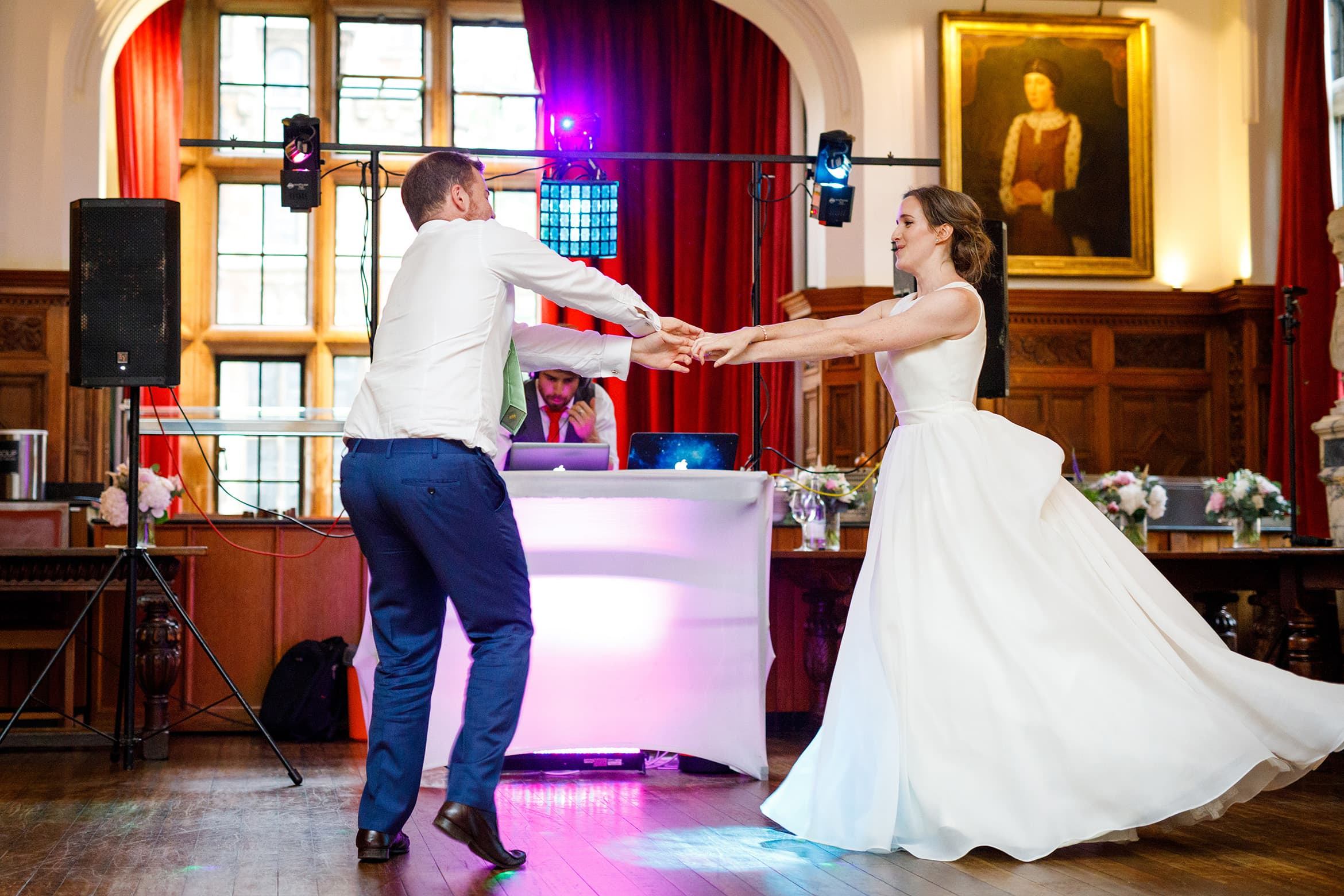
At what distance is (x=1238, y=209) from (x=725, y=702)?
585 cm

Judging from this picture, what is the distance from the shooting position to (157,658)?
4.81m

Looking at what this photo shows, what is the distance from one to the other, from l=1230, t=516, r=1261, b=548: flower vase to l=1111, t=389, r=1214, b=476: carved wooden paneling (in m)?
2.59

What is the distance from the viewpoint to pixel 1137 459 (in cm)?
827

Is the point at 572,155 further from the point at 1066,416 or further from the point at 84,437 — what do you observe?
the point at 1066,416

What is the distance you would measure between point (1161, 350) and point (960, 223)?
5.50 metres

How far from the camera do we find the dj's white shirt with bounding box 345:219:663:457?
2.74m

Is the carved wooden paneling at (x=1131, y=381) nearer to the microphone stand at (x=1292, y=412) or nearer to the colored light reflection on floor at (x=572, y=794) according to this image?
the microphone stand at (x=1292, y=412)

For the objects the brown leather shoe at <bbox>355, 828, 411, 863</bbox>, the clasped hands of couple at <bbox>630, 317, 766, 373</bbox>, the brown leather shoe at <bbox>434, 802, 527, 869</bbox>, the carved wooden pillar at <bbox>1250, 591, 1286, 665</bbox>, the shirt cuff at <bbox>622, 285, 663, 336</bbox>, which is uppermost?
the shirt cuff at <bbox>622, 285, 663, 336</bbox>

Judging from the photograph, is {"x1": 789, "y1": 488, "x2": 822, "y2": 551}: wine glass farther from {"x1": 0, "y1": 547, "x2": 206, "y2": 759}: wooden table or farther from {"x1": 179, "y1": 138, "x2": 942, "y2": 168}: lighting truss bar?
{"x1": 0, "y1": 547, "x2": 206, "y2": 759}: wooden table

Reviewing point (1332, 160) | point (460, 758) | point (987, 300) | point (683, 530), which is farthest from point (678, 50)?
point (460, 758)

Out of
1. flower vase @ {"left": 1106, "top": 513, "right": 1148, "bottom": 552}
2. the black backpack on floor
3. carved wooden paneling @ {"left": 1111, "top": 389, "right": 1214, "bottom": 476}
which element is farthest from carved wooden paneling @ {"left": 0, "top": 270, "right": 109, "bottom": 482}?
carved wooden paneling @ {"left": 1111, "top": 389, "right": 1214, "bottom": 476}

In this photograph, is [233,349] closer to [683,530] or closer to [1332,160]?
[683,530]

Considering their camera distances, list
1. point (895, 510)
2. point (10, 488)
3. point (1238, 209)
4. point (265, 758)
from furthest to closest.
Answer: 1. point (1238, 209)
2. point (10, 488)
3. point (265, 758)
4. point (895, 510)

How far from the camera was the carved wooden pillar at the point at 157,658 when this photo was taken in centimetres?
480
